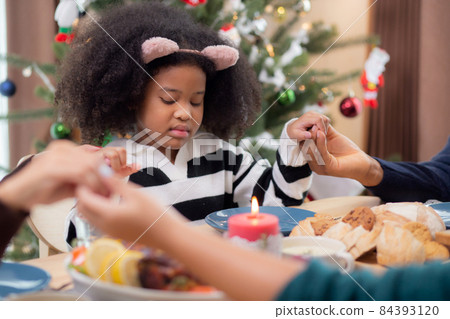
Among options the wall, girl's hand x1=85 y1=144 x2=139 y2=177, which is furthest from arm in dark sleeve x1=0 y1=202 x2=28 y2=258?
the wall

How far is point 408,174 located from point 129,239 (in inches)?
31.9

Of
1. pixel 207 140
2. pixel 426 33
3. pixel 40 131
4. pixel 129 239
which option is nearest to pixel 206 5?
pixel 207 140

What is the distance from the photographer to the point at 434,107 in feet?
7.61

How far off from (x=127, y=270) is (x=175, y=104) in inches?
25.6

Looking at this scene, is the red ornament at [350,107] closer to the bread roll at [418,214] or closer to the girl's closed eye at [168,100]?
the girl's closed eye at [168,100]

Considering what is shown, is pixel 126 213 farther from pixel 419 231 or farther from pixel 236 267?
pixel 419 231

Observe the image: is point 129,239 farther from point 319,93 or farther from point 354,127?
point 354,127

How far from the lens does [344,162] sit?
972 mm

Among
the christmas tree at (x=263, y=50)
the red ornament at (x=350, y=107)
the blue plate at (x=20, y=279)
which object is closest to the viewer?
the blue plate at (x=20, y=279)

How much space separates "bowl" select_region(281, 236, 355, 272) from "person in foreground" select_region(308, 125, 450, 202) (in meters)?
0.44

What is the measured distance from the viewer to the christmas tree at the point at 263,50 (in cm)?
137

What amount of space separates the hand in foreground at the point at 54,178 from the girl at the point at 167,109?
0.64 metres

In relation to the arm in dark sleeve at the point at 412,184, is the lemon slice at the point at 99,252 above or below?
above

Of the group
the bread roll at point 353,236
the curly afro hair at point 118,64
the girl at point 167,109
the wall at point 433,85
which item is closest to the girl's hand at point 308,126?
the girl at point 167,109
